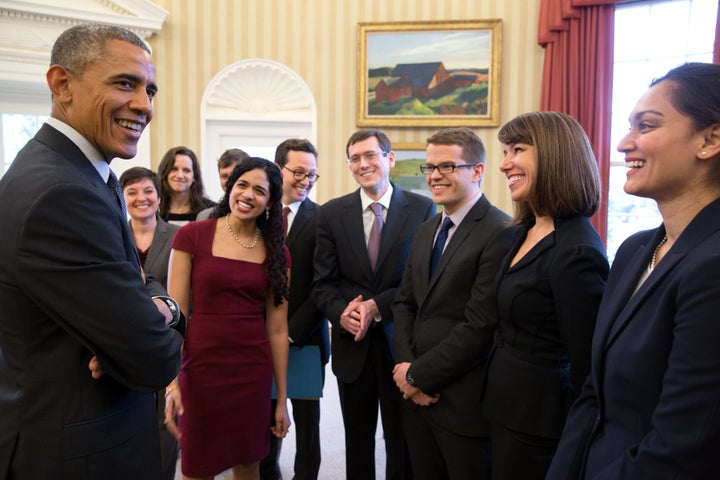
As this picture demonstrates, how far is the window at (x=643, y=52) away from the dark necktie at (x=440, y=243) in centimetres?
369

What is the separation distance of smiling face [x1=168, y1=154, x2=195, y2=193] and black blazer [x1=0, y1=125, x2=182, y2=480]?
2.25m

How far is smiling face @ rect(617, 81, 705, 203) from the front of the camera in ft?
3.76

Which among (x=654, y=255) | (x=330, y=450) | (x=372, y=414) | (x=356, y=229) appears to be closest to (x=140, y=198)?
(x=356, y=229)

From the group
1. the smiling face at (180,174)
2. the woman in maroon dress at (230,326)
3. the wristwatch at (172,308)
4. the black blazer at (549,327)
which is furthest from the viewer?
the smiling face at (180,174)

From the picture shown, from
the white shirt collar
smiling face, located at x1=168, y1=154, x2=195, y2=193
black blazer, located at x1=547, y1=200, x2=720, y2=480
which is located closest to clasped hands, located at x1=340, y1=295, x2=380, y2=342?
the white shirt collar

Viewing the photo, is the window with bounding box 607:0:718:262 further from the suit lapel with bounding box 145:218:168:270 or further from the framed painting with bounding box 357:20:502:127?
the suit lapel with bounding box 145:218:168:270

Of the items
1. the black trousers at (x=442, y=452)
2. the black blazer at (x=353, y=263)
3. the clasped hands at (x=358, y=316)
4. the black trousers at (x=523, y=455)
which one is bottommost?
the black trousers at (x=442, y=452)

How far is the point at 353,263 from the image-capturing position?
2564 mm

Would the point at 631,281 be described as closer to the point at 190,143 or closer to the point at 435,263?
the point at 435,263

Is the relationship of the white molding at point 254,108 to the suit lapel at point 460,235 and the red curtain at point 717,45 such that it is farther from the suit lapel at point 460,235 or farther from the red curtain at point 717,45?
the suit lapel at point 460,235

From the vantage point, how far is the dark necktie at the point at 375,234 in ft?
8.50

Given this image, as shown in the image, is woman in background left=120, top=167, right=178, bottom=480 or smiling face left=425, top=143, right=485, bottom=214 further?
woman in background left=120, top=167, right=178, bottom=480

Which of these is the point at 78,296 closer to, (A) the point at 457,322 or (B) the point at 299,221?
(A) the point at 457,322

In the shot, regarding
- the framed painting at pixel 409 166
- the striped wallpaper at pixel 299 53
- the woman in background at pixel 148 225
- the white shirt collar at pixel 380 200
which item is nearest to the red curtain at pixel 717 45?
the striped wallpaper at pixel 299 53
